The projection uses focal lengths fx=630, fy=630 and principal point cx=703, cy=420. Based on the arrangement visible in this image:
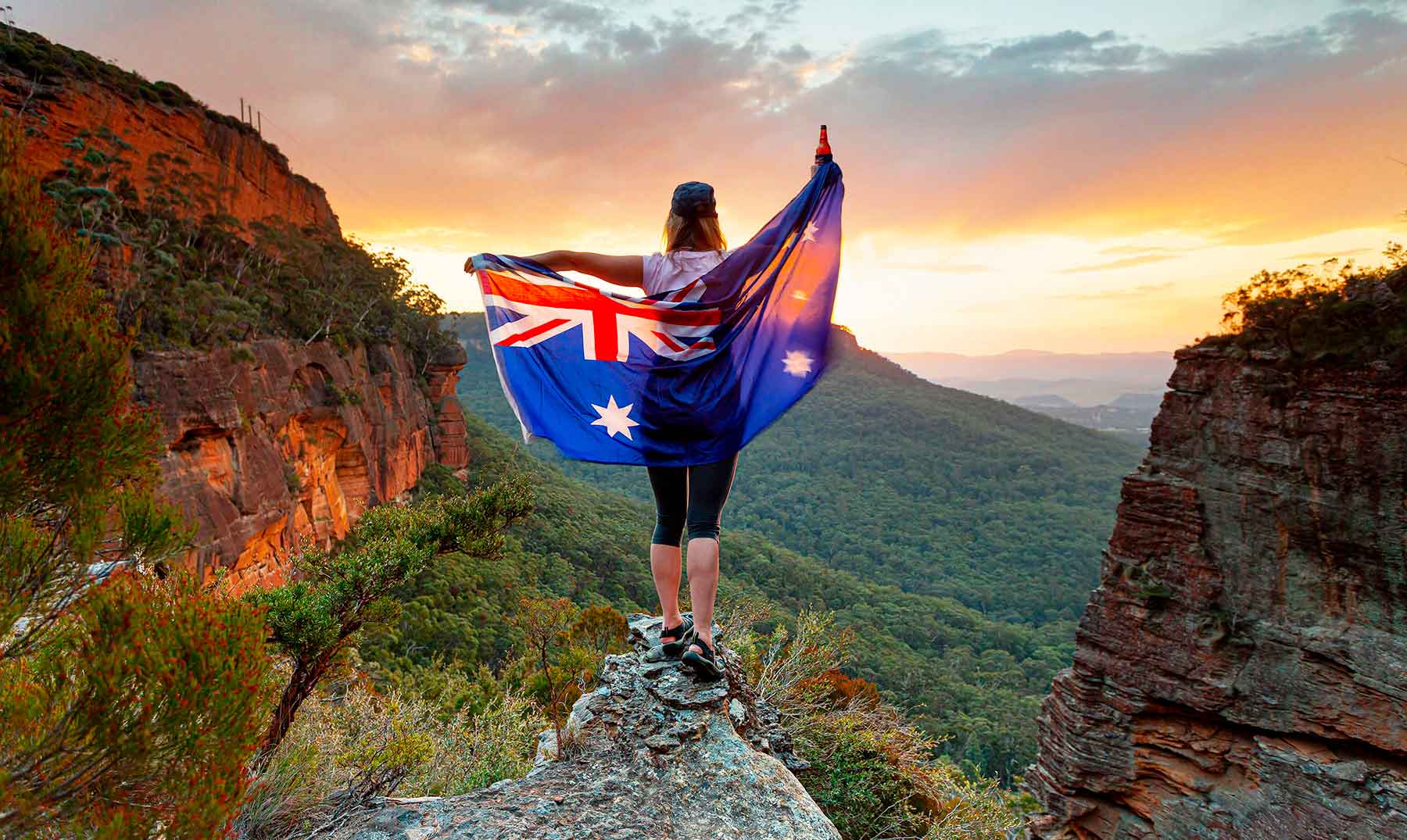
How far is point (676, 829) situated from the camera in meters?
2.89

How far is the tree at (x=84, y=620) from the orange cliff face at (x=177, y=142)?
61.3 ft

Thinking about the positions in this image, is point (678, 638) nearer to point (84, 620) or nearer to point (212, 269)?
point (84, 620)

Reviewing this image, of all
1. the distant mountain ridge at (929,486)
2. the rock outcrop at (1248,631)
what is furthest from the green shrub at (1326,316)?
the distant mountain ridge at (929,486)

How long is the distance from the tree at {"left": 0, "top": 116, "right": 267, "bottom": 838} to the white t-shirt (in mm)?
2148

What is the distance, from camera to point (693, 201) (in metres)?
3.17

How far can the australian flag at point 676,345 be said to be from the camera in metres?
3.22

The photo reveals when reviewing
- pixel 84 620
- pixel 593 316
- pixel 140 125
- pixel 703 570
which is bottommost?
pixel 703 570

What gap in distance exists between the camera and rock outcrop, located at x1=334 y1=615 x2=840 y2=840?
9.21ft

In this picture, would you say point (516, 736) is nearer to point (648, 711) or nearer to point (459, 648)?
point (648, 711)

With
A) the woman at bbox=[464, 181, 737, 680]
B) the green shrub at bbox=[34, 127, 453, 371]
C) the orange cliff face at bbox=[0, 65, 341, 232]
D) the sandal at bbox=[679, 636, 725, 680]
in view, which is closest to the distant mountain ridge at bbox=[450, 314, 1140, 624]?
the green shrub at bbox=[34, 127, 453, 371]

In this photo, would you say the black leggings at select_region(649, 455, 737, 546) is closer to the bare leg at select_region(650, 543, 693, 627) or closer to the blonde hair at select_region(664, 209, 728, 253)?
the bare leg at select_region(650, 543, 693, 627)

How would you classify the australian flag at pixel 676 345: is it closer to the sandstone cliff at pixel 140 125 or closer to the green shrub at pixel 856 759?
the green shrub at pixel 856 759

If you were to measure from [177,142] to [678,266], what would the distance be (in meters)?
32.7

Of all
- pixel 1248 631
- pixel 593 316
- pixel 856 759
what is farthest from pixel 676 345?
pixel 1248 631
